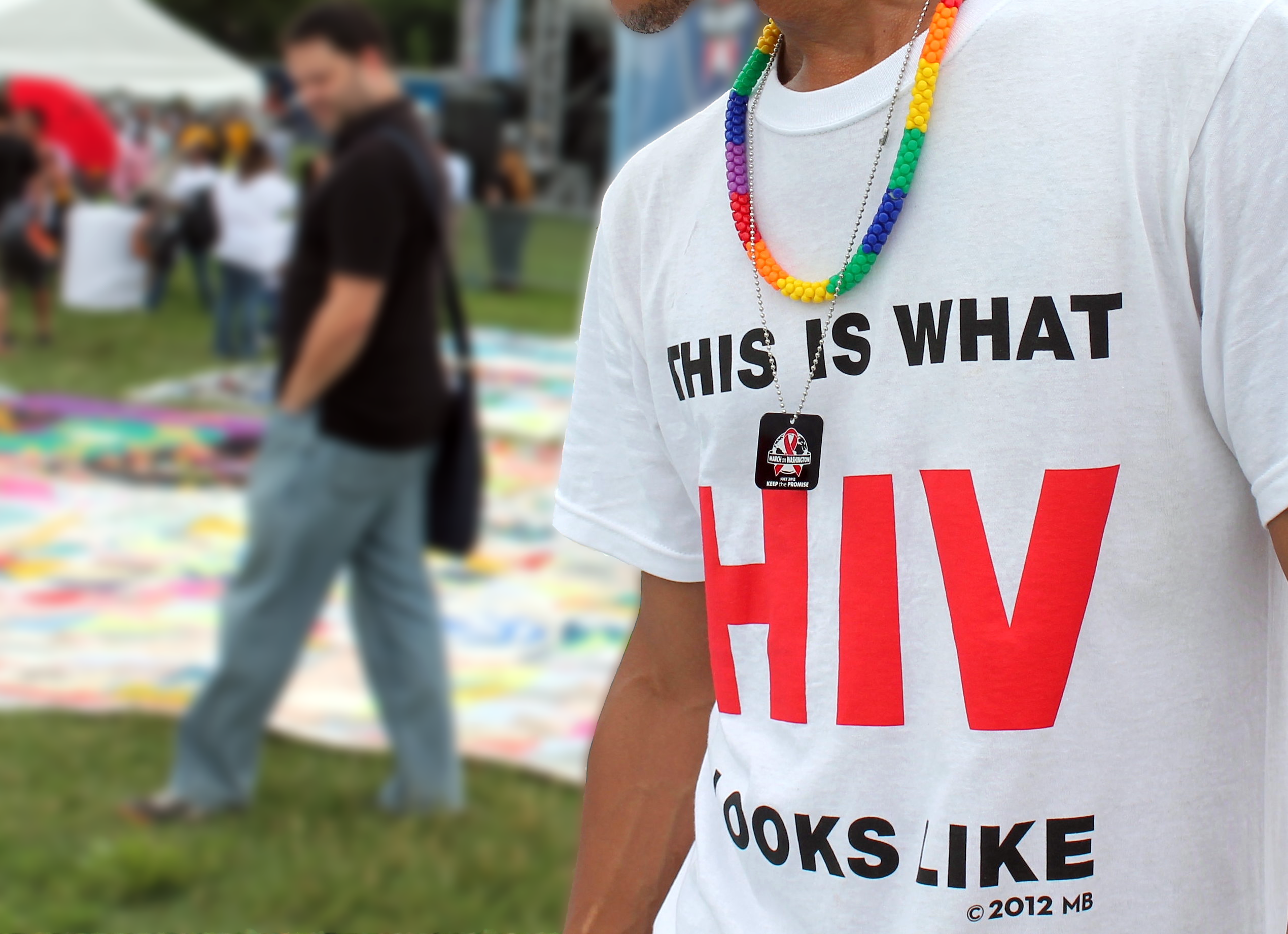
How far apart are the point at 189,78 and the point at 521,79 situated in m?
7.77

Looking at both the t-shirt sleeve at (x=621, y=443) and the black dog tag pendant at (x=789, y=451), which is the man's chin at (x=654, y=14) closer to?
the t-shirt sleeve at (x=621, y=443)

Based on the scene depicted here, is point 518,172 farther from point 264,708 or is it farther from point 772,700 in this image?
point 772,700

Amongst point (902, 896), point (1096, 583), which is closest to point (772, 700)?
point (902, 896)

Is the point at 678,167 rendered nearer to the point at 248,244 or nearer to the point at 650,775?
the point at 650,775

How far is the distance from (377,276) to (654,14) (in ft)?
7.73

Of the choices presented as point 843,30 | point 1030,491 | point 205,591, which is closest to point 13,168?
point 205,591

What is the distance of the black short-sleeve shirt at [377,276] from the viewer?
3566mm

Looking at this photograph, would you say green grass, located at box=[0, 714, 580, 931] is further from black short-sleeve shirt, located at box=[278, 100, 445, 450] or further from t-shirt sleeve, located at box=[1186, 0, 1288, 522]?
t-shirt sleeve, located at box=[1186, 0, 1288, 522]

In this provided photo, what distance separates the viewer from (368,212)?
11.7ft

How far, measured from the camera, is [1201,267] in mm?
1059

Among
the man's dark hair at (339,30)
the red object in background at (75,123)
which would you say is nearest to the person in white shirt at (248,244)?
the red object in background at (75,123)

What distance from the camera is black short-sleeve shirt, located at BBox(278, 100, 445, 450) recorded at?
140 inches

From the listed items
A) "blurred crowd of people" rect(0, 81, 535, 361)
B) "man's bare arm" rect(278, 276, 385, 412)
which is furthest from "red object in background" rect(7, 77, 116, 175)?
"man's bare arm" rect(278, 276, 385, 412)

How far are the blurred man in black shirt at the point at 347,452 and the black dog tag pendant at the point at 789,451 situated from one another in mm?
2461
